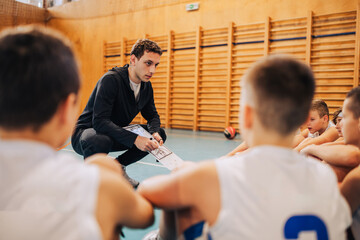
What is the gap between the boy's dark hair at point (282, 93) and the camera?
0.81 m

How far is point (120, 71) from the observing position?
8.54 feet

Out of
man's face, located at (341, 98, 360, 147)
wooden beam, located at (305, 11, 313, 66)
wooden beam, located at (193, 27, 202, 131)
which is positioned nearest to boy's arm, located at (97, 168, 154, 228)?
man's face, located at (341, 98, 360, 147)

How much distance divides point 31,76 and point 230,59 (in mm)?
6379

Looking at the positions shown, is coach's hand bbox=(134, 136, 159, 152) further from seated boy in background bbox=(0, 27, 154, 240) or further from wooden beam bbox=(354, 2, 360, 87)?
wooden beam bbox=(354, 2, 360, 87)

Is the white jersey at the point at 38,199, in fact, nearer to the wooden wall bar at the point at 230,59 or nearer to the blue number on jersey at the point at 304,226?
the blue number on jersey at the point at 304,226

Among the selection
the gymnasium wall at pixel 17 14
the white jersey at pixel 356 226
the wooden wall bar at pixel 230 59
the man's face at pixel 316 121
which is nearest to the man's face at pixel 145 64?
the man's face at pixel 316 121

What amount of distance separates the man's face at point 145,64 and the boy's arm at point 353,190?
1.87 meters

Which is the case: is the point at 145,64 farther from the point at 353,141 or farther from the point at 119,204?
the point at 119,204

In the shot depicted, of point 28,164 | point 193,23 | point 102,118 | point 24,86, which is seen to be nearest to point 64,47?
point 24,86

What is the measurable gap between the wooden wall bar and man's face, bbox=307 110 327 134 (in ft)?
11.2

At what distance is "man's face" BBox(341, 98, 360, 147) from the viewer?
50.3 inches

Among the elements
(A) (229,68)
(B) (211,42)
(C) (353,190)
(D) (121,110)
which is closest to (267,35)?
(A) (229,68)

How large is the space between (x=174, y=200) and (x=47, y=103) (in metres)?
0.49

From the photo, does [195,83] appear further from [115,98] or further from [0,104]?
[0,104]
